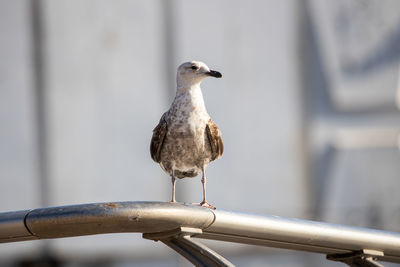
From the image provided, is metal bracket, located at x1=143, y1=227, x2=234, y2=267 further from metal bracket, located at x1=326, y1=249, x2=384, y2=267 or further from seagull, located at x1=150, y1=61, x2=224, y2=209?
seagull, located at x1=150, y1=61, x2=224, y2=209

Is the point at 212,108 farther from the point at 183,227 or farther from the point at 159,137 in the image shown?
the point at 183,227

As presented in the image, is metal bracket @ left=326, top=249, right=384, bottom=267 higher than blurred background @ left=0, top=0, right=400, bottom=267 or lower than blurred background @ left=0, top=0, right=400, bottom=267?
lower

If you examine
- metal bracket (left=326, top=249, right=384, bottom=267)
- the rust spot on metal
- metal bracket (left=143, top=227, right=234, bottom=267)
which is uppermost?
the rust spot on metal

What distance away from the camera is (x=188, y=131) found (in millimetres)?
3207

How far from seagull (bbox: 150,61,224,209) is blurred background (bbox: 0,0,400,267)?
3528 millimetres

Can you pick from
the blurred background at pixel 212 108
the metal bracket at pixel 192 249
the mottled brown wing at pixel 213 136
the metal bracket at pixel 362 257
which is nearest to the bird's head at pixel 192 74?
the mottled brown wing at pixel 213 136

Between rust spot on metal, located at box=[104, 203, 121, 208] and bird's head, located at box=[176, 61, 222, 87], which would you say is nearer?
rust spot on metal, located at box=[104, 203, 121, 208]

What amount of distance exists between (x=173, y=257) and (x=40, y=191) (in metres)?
1.51

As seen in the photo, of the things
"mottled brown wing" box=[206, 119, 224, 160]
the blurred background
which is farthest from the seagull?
the blurred background

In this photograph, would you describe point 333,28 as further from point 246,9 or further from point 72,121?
point 72,121

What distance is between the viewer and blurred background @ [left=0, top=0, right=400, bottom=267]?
6.88m

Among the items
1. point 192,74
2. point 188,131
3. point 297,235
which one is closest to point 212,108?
point 192,74

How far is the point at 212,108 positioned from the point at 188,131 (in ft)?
12.1

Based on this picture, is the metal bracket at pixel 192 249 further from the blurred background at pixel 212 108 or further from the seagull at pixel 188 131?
the blurred background at pixel 212 108
